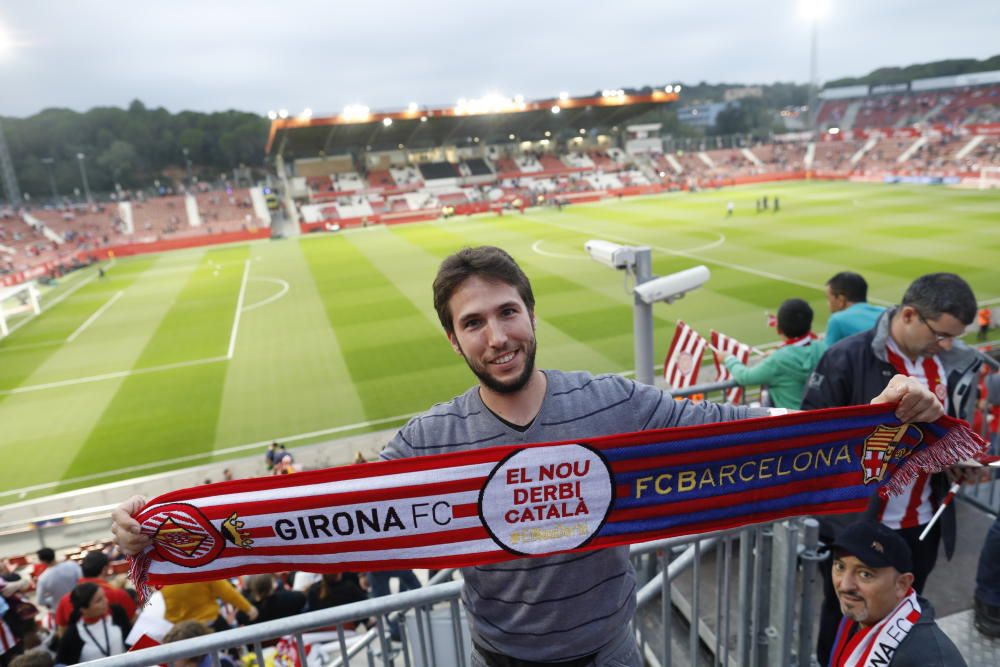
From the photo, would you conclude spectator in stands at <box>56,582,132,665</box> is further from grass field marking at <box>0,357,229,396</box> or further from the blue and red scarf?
grass field marking at <box>0,357,229,396</box>

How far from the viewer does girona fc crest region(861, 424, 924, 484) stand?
2.81 m

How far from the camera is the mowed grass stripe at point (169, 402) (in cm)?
1371

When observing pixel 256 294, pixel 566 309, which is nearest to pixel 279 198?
pixel 256 294

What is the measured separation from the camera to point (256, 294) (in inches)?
1084

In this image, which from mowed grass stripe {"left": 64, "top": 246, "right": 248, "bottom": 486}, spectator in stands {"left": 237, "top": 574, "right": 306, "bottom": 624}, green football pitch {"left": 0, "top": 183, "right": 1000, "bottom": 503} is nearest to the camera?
spectator in stands {"left": 237, "top": 574, "right": 306, "bottom": 624}

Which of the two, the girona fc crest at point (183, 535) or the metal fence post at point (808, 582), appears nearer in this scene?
the girona fc crest at point (183, 535)

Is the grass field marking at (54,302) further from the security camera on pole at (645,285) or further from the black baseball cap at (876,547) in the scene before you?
the black baseball cap at (876,547)

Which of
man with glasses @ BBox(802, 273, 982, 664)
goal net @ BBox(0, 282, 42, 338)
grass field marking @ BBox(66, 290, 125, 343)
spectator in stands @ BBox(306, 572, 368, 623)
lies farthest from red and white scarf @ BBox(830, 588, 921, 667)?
goal net @ BBox(0, 282, 42, 338)

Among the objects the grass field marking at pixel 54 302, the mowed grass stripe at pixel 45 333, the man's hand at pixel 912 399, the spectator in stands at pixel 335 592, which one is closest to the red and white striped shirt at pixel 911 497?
the man's hand at pixel 912 399

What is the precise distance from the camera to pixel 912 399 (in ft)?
8.48

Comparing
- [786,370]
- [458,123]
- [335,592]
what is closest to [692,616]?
[786,370]

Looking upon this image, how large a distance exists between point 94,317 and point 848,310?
96.4ft

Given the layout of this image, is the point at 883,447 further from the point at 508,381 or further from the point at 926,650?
the point at 508,381

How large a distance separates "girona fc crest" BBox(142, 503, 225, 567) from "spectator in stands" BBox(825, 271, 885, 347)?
4810mm
